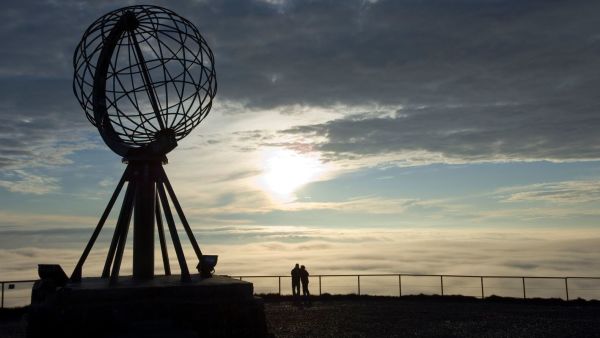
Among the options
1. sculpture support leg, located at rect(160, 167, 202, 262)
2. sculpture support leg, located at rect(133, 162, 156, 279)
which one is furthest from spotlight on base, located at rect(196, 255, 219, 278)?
sculpture support leg, located at rect(133, 162, 156, 279)

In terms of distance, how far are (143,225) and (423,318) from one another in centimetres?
1032

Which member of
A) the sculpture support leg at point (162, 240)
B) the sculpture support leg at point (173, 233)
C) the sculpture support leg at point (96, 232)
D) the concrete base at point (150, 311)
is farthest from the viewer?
the sculpture support leg at point (162, 240)

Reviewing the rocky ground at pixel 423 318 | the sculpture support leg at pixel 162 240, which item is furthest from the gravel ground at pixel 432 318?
the sculpture support leg at pixel 162 240

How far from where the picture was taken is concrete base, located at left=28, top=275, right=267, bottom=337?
13617 millimetres

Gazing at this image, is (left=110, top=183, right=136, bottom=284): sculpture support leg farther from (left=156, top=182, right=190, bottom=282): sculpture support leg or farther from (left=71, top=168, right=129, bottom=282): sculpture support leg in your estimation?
(left=156, top=182, right=190, bottom=282): sculpture support leg

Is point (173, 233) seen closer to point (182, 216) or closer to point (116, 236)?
point (182, 216)

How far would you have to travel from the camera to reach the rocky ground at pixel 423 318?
1712cm

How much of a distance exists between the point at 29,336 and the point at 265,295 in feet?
50.2

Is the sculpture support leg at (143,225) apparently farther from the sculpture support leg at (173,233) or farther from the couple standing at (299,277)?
the couple standing at (299,277)

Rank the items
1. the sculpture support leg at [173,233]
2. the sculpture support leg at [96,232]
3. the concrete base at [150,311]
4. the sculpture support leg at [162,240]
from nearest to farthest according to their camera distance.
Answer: the concrete base at [150,311] → the sculpture support leg at [173,233] → the sculpture support leg at [96,232] → the sculpture support leg at [162,240]

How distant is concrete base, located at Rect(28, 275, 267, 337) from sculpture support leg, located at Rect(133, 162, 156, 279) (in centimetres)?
261

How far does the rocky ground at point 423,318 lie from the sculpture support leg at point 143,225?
4.19 metres

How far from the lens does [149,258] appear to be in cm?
1744

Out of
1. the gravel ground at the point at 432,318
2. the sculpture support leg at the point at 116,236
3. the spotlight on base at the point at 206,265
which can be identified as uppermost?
the sculpture support leg at the point at 116,236
